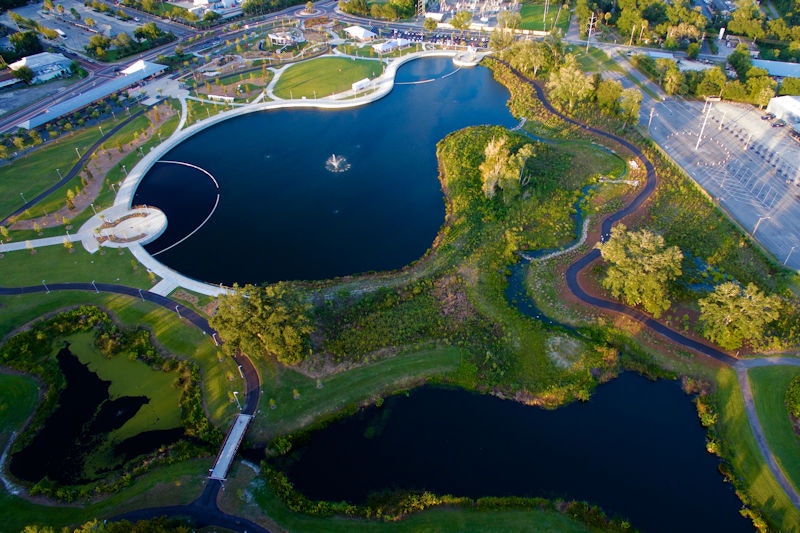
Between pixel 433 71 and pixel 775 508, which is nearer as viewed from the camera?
pixel 775 508

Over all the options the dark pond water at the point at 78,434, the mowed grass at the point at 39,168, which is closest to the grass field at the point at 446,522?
the dark pond water at the point at 78,434

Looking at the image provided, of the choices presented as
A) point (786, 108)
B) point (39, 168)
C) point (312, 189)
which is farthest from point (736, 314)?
point (39, 168)

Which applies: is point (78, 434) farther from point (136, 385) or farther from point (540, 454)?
point (540, 454)

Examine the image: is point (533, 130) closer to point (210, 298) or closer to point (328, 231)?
point (328, 231)

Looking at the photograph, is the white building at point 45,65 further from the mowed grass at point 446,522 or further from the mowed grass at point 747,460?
the mowed grass at point 747,460

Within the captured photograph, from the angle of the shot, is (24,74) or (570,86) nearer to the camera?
(570,86)

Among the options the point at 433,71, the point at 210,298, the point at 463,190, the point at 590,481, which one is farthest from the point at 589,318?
the point at 433,71

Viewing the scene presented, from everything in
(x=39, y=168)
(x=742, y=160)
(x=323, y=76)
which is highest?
(x=323, y=76)
